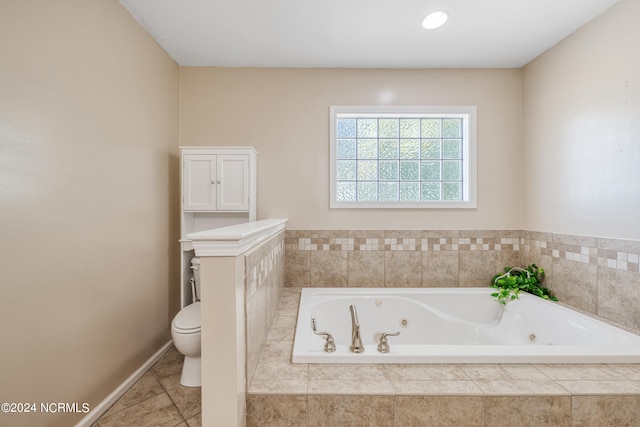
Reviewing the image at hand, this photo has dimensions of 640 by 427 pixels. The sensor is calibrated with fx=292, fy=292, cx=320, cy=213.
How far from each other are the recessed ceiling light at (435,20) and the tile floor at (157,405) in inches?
111

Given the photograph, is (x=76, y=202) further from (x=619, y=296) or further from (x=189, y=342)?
(x=619, y=296)

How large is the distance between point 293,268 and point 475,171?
75.4 inches

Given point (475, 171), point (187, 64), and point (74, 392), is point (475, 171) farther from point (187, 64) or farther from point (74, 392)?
point (74, 392)

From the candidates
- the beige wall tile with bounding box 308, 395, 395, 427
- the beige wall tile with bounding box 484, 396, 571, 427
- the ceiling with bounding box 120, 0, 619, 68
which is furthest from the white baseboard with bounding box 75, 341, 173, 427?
the ceiling with bounding box 120, 0, 619, 68

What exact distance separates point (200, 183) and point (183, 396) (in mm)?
1492

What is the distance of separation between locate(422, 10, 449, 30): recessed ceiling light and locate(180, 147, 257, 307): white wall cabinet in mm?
1594

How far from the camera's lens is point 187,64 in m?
2.65

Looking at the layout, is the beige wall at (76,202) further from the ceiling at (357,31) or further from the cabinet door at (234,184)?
the cabinet door at (234,184)

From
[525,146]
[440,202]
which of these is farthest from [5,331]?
[525,146]

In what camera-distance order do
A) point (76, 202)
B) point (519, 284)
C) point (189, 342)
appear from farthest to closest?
point (519, 284)
point (189, 342)
point (76, 202)

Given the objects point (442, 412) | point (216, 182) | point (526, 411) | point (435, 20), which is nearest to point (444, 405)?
point (442, 412)

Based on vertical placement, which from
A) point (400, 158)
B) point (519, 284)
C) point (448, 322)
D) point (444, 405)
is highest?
point (400, 158)

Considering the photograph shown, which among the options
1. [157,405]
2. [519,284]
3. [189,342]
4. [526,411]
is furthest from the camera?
[519,284]

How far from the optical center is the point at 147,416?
1.59 m
